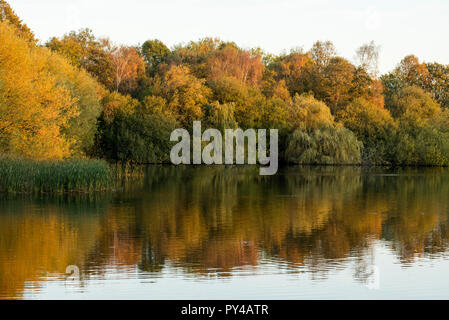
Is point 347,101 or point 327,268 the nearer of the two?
point 327,268

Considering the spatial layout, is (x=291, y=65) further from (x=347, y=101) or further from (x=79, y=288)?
(x=79, y=288)

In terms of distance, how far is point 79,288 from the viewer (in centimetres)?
1102

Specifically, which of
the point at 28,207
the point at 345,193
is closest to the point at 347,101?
the point at 345,193

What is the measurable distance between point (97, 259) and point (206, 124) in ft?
151

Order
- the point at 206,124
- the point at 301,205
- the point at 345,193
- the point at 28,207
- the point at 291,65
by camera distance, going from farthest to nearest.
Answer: the point at 291,65
the point at 206,124
the point at 345,193
the point at 301,205
the point at 28,207

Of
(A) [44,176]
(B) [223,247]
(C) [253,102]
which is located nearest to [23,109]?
(A) [44,176]

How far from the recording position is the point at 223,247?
15.3m

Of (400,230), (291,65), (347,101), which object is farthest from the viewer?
(291,65)

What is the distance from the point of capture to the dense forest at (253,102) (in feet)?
186
